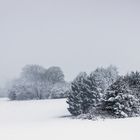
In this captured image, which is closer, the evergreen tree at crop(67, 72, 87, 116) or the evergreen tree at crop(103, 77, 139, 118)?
the evergreen tree at crop(103, 77, 139, 118)

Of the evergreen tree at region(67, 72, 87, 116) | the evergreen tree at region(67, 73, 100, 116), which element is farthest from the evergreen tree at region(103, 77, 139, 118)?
the evergreen tree at region(67, 72, 87, 116)

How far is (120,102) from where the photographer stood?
80.6ft

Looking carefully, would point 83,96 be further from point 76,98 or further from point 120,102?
point 120,102

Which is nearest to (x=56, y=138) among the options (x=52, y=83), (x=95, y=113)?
(x=95, y=113)

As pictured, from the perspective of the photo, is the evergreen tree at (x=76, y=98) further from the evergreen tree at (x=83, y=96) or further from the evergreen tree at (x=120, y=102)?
the evergreen tree at (x=120, y=102)

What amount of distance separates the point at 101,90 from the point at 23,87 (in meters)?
42.0

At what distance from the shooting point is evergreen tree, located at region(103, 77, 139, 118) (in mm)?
23734

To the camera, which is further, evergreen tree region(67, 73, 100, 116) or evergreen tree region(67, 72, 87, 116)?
evergreen tree region(67, 73, 100, 116)

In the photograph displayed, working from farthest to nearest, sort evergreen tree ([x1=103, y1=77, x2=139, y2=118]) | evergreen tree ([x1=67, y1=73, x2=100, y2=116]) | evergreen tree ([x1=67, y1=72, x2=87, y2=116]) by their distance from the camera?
evergreen tree ([x1=67, y1=73, x2=100, y2=116]) → evergreen tree ([x1=67, y1=72, x2=87, y2=116]) → evergreen tree ([x1=103, y1=77, x2=139, y2=118])

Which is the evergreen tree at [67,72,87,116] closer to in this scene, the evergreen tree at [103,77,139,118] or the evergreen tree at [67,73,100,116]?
the evergreen tree at [67,73,100,116]

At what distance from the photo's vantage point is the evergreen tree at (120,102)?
23734 mm

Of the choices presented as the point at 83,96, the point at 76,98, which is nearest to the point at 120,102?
the point at 76,98

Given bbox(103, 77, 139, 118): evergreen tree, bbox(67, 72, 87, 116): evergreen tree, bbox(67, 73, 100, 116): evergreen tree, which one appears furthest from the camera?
bbox(67, 73, 100, 116): evergreen tree

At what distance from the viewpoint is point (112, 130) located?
1598 centimetres
